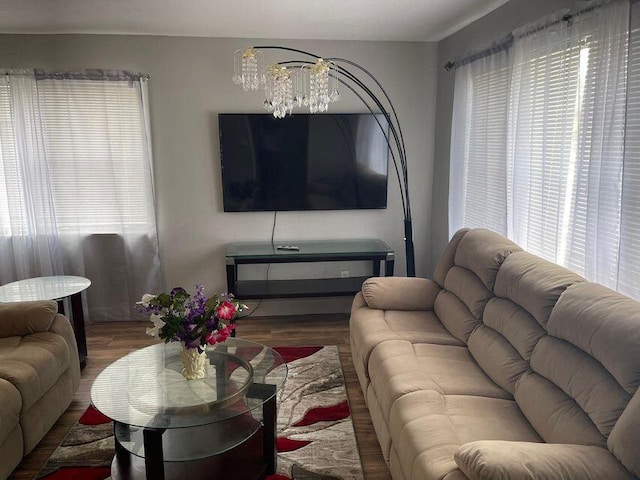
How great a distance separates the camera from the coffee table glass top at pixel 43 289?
10.5 feet

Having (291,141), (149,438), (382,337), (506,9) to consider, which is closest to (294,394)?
(382,337)

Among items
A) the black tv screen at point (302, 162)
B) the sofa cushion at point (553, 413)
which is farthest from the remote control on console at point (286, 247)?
the sofa cushion at point (553, 413)

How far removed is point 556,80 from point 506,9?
859 millimetres

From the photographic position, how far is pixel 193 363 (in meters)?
2.32

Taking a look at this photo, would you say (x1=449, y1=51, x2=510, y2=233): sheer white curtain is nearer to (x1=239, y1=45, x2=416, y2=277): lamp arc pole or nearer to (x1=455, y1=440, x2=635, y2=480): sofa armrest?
(x1=239, y1=45, x2=416, y2=277): lamp arc pole

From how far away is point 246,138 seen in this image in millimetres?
4215

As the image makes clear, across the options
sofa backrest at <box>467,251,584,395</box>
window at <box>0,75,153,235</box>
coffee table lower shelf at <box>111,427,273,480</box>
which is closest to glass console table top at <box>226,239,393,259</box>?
window at <box>0,75,153,235</box>

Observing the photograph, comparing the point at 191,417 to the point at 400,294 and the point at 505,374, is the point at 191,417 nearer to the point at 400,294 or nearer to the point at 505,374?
the point at 505,374

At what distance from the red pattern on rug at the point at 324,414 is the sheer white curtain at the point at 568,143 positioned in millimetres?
1479

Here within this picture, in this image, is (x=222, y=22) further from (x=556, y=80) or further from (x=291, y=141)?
(x=556, y=80)

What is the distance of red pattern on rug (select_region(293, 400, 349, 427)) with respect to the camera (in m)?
2.79

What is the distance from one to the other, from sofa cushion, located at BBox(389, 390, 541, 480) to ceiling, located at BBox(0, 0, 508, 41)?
2456 millimetres

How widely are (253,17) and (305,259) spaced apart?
6.16 ft

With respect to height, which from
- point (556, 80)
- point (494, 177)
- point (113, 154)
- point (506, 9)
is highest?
point (506, 9)
